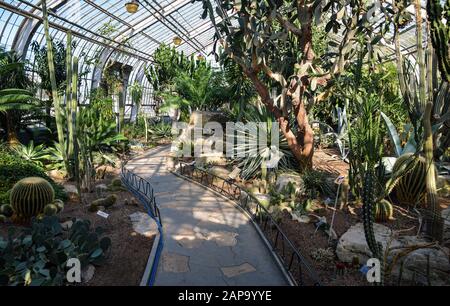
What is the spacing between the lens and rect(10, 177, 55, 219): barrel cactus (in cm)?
436

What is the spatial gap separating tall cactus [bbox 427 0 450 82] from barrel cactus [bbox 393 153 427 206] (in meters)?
1.43

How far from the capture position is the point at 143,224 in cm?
475

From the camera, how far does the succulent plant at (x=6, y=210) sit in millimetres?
4520

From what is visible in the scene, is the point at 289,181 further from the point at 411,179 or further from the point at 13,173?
the point at 13,173

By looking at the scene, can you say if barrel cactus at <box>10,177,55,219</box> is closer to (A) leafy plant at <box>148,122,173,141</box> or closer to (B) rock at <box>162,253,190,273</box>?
(B) rock at <box>162,253,190,273</box>

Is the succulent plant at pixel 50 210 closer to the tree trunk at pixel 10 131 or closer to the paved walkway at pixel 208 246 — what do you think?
the paved walkway at pixel 208 246

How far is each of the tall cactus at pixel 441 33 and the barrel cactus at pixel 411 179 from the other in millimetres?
1432

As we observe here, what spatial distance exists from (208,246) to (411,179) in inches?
134

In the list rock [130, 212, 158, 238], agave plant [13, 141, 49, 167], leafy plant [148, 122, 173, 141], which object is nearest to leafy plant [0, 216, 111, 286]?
rock [130, 212, 158, 238]

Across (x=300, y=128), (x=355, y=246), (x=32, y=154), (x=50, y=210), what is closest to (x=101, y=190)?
(x=50, y=210)
